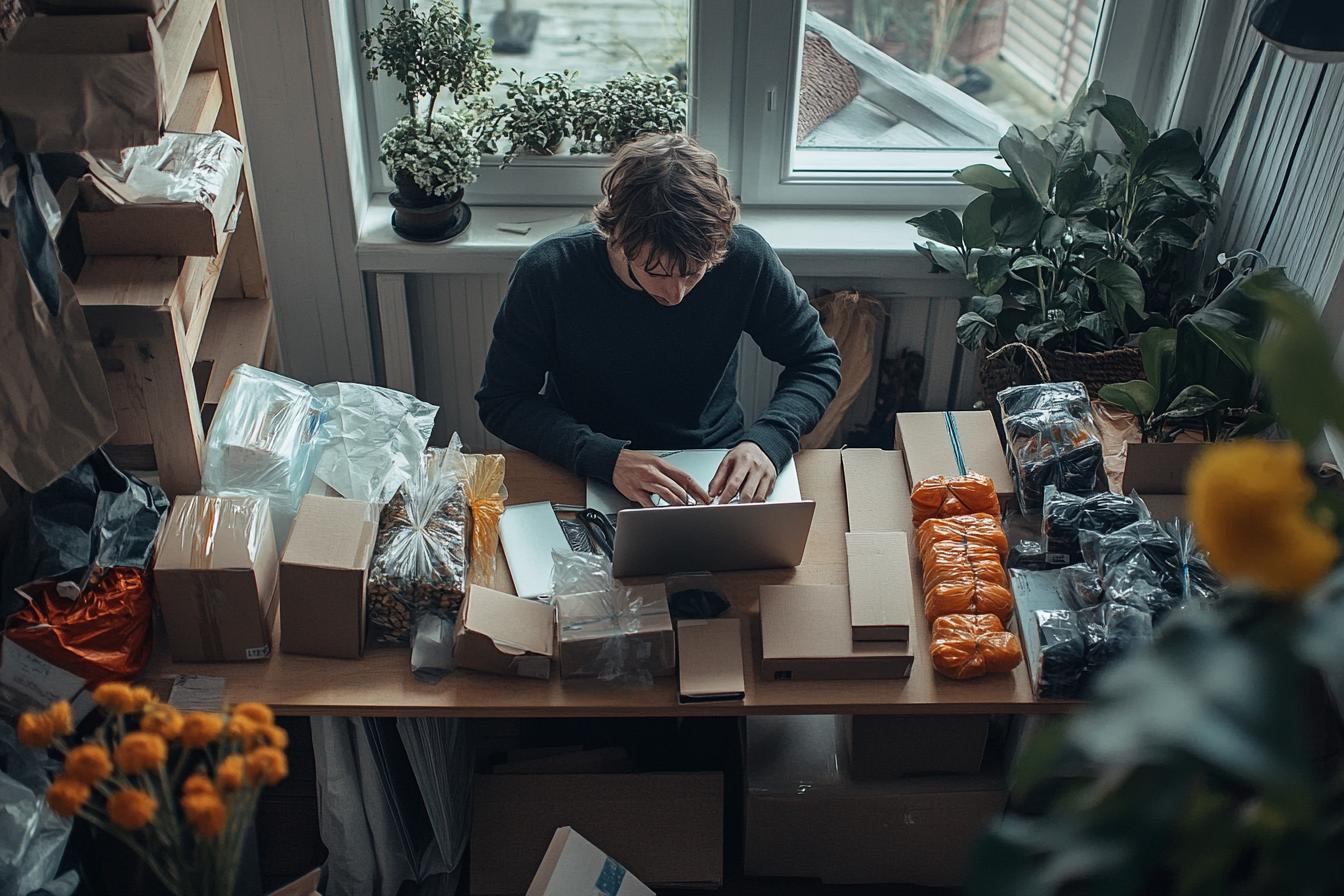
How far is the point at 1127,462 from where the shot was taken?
180 cm

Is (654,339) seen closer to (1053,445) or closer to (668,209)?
(668,209)

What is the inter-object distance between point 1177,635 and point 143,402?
1528 millimetres

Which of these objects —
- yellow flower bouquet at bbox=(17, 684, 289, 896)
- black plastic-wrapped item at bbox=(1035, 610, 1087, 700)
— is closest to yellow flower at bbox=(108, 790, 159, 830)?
A: yellow flower bouquet at bbox=(17, 684, 289, 896)

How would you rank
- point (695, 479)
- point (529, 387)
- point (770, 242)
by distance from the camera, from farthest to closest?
point (770, 242) → point (529, 387) → point (695, 479)

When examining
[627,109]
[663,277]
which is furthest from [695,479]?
[627,109]

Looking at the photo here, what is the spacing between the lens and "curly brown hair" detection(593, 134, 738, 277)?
1743mm

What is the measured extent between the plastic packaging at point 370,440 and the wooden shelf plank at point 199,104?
48 cm

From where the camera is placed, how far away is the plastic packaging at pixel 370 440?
5.88 feet

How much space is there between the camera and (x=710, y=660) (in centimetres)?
158

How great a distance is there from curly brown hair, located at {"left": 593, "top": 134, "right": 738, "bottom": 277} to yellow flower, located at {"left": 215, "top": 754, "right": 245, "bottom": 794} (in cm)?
112

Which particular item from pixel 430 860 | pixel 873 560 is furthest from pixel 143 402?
pixel 873 560

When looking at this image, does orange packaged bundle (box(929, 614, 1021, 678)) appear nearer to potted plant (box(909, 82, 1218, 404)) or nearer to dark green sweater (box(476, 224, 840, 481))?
dark green sweater (box(476, 224, 840, 481))

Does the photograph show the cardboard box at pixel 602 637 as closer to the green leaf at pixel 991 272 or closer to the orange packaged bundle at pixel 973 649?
the orange packaged bundle at pixel 973 649

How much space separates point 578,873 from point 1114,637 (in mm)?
878
